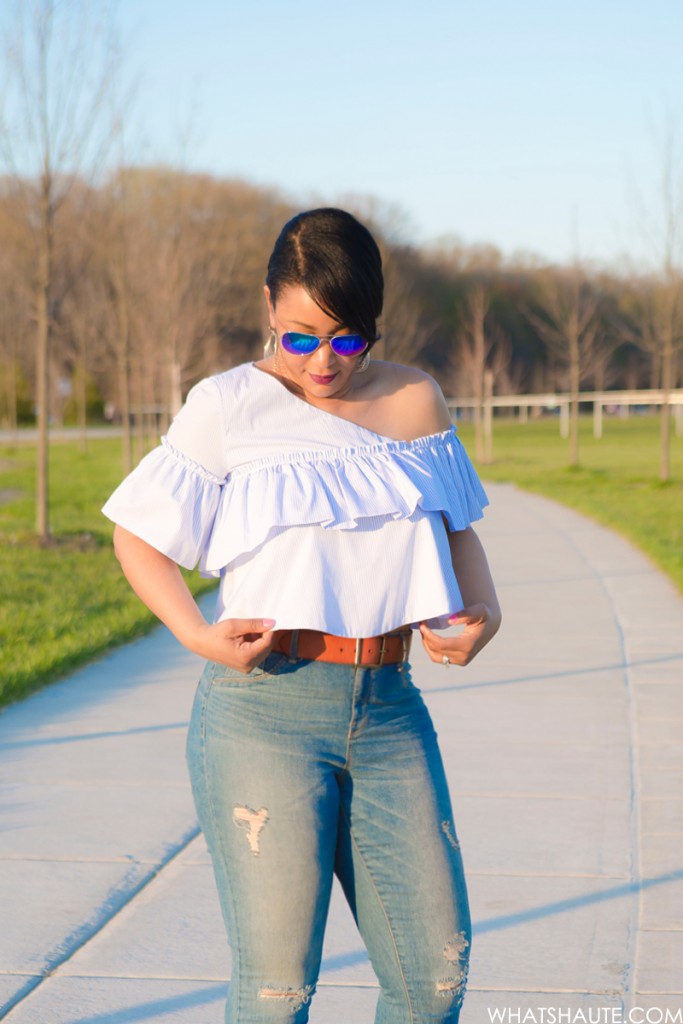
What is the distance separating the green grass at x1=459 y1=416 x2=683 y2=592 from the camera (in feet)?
47.1

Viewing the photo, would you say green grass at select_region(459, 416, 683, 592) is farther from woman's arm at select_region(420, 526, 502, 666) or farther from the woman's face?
the woman's face

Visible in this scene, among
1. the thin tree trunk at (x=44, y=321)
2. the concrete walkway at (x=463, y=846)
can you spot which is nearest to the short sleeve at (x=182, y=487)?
the concrete walkway at (x=463, y=846)

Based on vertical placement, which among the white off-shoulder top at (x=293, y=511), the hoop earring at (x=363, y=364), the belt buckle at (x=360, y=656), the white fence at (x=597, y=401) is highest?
the hoop earring at (x=363, y=364)

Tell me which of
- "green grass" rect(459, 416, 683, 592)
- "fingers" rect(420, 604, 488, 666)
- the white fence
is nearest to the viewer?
"fingers" rect(420, 604, 488, 666)

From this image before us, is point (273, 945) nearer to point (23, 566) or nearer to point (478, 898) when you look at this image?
point (478, 898)

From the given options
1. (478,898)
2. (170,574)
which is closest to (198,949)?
(478,898)

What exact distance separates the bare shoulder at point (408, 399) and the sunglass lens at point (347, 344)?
12cm

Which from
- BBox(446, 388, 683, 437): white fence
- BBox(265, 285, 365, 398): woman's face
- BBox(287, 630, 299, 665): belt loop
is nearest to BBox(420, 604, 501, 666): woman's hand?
BBox(287, 630, 299, 665): belt loop

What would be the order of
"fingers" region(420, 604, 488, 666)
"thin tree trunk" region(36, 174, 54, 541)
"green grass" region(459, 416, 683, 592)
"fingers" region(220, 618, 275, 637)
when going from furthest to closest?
"green grass" region(459, 416, 683, 592), "thin tree trunk" region(36, 174, 54, 541), "fingers" region(420, 604, 488, 666), "fingers" region(220, 618, 275, 637)

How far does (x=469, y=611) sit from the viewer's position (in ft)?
7.36

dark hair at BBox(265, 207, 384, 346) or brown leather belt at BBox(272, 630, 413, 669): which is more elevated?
dark hair at BBox(265, 207, 384, 346)

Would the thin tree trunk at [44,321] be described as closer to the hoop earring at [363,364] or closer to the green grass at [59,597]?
the green grass at [59,597]

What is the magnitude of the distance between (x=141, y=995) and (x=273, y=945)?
1.26 metres

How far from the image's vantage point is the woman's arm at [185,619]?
2049mm
